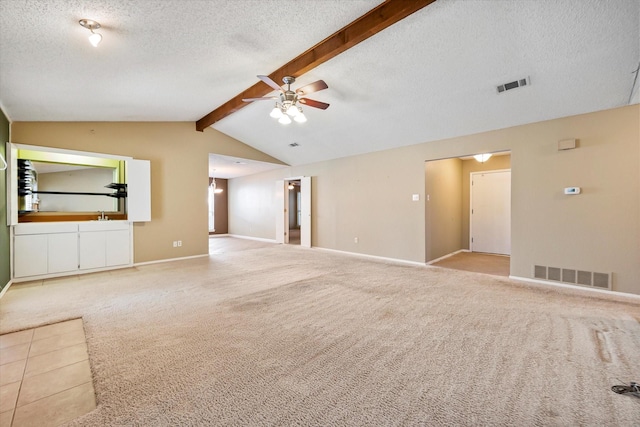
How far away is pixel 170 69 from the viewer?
3391mm

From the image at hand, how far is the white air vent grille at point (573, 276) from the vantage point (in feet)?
12.0

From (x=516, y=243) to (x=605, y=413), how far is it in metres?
3.36

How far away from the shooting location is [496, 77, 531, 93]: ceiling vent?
3383mm

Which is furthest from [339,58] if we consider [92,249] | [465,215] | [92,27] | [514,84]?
[465,215]

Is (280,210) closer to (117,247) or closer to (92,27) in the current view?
(117,247)

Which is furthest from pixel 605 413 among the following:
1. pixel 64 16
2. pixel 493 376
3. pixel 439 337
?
pixel 64 16

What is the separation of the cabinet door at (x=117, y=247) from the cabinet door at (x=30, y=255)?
2.76ft

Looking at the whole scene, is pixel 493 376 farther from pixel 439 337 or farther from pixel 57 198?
pixel 57 198

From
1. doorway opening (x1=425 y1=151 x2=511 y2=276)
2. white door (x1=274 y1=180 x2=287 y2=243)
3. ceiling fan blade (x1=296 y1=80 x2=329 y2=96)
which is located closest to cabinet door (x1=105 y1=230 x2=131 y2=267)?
white door (x1=274 y1=180 x2=287 y2=243)

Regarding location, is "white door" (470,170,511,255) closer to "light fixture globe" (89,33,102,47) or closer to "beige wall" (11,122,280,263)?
"beige wall" (11,122,280,263)

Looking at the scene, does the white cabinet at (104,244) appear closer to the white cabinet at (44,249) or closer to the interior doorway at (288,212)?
the white cabinet at (44,249)

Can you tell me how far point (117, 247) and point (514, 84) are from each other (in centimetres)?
712

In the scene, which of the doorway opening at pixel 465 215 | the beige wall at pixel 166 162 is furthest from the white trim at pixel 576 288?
the beige wall at pixel 166 162

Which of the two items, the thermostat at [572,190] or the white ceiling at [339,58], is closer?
the white ceiling at [339,58]
